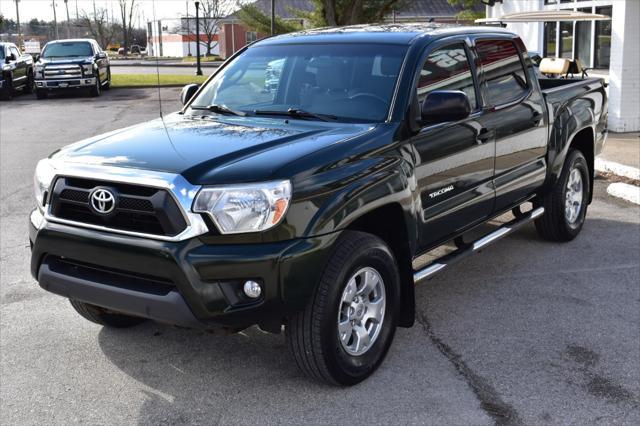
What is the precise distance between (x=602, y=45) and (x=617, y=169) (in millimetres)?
7363

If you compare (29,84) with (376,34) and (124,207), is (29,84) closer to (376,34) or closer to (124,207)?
(376,34)

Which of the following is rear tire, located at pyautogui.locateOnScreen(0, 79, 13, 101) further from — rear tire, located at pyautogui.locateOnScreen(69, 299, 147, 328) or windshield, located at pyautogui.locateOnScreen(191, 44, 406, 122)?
rear tire, located at pyautogui.locateOnScreen(69, 299, 147, 328)

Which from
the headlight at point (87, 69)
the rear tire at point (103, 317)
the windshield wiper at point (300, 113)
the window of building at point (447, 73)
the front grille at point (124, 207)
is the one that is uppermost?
the window of building at point (447, 73)

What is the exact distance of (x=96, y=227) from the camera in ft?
12.5

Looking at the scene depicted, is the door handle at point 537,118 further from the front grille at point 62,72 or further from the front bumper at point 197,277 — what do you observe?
the front grille at point 62,72

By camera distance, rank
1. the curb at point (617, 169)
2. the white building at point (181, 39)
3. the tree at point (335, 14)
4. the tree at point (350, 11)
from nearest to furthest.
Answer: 1. the curb at point (617, 169)
2. the tree at point (350, 11)
3. the tree at point (335, 14)
4. the white building at point (181, 39)

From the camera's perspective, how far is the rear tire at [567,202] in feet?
21.7

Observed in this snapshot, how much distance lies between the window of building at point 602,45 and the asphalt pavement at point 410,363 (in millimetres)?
10942

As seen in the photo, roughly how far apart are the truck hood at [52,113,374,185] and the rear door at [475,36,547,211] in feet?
4.74

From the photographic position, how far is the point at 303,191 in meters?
3.70

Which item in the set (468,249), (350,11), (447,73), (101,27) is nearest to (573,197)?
(468,249)

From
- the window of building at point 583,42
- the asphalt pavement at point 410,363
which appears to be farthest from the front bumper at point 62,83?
the asphalt pavement at point 410,363

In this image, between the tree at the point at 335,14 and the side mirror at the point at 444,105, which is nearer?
the side mirror at the point at 444,105

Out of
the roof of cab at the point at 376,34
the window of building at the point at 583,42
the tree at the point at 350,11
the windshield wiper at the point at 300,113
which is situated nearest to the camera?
the windshield wiper at the point at 300,113
